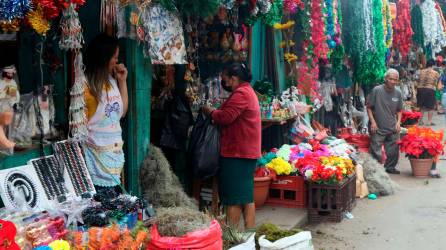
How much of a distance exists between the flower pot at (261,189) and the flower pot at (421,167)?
378 cm

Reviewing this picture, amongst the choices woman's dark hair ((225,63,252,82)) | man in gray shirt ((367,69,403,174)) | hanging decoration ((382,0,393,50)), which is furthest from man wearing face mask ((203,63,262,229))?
hanging decoration ((382,0,393,50))

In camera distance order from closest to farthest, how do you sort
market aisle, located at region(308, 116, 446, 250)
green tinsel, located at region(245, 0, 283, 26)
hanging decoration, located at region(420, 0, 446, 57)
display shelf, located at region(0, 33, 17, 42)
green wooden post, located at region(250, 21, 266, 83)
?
1. display shelf, located at region(0, 33, 17, 42)
2. market aisle, located at region(308, 116, 446, 250)
3. green tinsel, located at region(245, 0, 283, 26)
4. green wooden post, located at region(250, 21, 266, 83)
5. hanging decoration, located at region(420, 0, 446, 57)

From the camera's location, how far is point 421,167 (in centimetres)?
992

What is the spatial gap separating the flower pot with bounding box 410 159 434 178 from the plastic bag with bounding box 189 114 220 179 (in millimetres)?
5167

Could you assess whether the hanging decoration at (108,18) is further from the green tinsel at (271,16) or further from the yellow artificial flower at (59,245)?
the yellow artificial flower at (59,245)

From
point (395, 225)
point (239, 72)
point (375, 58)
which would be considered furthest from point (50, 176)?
point (375, 58)

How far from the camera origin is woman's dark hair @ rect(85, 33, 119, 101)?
15.5ft

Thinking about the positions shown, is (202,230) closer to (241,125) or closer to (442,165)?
(241,125)

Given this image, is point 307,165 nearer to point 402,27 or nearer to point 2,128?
point 2,128

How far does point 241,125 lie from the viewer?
228 inches

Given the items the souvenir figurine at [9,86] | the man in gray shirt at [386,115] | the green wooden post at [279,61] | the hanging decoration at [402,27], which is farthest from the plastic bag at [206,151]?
the hanging decoration at [402,27]

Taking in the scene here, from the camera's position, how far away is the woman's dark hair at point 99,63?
471cm

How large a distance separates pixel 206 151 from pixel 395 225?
8.99ft

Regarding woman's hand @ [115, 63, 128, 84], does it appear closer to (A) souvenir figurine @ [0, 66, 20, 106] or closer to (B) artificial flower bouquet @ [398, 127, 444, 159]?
(A) souvenir figurine @ [0, 66, 20, 106]
